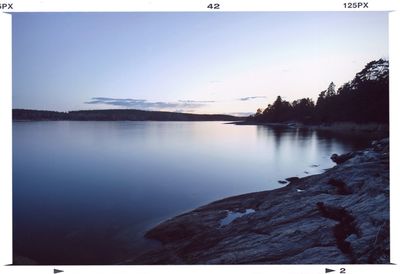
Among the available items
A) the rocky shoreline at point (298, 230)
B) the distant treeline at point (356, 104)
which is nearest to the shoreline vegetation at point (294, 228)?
the rocky shoreline at point (298, 230)

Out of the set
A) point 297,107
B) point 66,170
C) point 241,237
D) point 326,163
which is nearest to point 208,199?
point 241,237

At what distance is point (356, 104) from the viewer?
27.1m

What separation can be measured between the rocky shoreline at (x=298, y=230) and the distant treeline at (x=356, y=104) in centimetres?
190

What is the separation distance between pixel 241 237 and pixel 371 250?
201 centimetres

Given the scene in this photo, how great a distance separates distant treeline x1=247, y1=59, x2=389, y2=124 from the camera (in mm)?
19172

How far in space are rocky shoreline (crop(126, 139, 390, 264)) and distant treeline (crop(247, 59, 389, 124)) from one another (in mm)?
1904

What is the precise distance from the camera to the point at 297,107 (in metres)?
63.2

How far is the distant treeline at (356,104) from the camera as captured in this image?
19172 mm

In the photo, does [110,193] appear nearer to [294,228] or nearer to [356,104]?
[294,228]

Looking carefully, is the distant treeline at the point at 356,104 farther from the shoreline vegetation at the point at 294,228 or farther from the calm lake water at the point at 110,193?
the calm lake water at the point at 110,193
